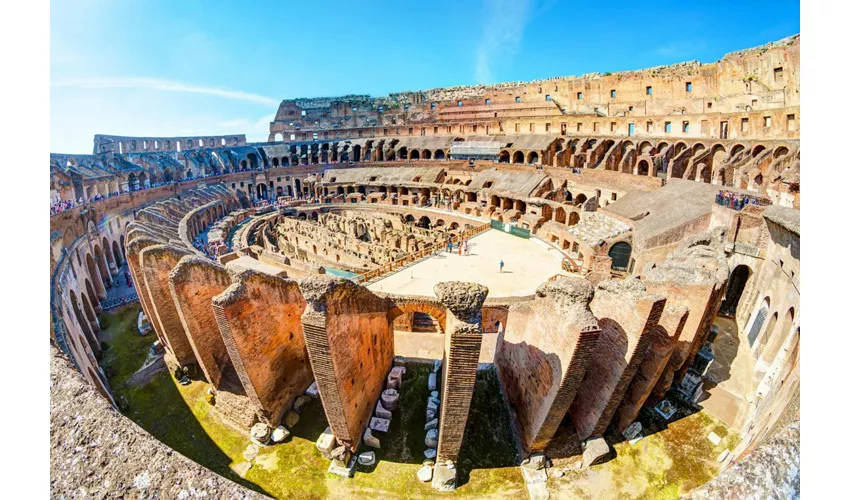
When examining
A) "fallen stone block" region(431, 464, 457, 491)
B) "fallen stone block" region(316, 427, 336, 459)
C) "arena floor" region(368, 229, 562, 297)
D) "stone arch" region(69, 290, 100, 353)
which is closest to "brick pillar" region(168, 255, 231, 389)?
"fallen stone block" region(316, 427, 336, 459)

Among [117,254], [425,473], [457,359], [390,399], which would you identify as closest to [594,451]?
[425,473]

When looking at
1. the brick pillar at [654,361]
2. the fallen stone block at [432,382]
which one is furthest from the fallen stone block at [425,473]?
the brick pillar at [654,361]

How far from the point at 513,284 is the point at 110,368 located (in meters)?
16.2

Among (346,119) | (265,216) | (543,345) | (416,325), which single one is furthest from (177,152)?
(543,345)

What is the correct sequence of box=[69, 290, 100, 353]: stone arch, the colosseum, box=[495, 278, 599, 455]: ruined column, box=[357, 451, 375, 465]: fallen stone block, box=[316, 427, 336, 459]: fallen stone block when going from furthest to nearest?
box=[69, 290, 100, 353]: stone arch, box=[316, 427, 336, 459]: fallen stone block, box=[357, 451, 375, 465]: fallen stone block, box=[495, 278, 599, 455]: ruined column, the colosseum

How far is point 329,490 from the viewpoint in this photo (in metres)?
8.41

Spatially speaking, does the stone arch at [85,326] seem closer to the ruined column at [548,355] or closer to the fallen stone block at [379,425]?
the fallen stone block at [379,425]

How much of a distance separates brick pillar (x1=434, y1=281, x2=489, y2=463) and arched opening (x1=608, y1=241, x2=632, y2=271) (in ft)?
50.2

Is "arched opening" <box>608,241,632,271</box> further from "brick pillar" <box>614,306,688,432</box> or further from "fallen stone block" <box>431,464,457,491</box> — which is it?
"fallen stone block" <box>431,464,457,491</box>

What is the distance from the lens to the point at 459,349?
284 inches

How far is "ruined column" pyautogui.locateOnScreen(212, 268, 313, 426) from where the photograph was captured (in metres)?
8.62

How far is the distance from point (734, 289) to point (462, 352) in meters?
14.2

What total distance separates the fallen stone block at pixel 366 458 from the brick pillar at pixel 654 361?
6.21 meters

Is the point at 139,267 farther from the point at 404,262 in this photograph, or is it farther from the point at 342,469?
the point at 404,262
